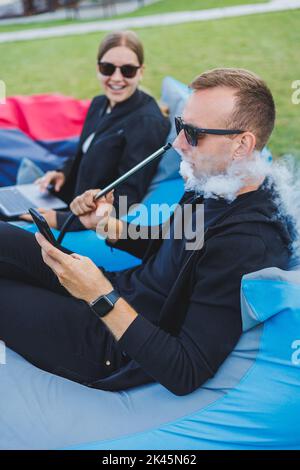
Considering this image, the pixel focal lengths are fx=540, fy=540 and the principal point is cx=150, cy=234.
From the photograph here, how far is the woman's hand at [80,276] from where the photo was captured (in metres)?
1.50

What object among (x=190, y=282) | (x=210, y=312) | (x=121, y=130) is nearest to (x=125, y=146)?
(x=121, y=130)

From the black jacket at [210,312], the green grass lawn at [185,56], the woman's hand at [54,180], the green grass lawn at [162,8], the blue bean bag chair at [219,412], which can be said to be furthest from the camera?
the green grass lawn at [162,8]

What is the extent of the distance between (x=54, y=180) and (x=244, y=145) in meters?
1.78

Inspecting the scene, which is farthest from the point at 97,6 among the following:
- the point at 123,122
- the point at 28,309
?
the point at 28,309

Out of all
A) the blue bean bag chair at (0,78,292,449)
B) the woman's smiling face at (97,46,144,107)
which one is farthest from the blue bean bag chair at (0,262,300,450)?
the woman's smiling face at (97,46,144,107)

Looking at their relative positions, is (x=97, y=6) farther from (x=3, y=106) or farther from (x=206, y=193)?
(x=206, y=193)

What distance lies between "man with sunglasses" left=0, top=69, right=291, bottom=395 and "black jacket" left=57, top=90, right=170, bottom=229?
33.6 inches

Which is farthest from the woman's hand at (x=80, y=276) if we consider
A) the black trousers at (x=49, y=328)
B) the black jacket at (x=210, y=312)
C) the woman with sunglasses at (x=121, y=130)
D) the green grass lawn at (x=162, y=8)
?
the green grass lawn at (x=162, y=8)

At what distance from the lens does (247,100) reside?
158 centimetres

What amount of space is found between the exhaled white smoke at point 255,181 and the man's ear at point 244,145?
0.02 metres

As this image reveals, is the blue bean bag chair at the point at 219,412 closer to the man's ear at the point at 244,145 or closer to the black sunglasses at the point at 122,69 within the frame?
the man's ear at the point at 244,145

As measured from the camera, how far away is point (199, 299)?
147 cm

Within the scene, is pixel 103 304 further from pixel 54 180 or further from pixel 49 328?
pixel 54 180

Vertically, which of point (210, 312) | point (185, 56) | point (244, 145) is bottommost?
point (210, 312)
